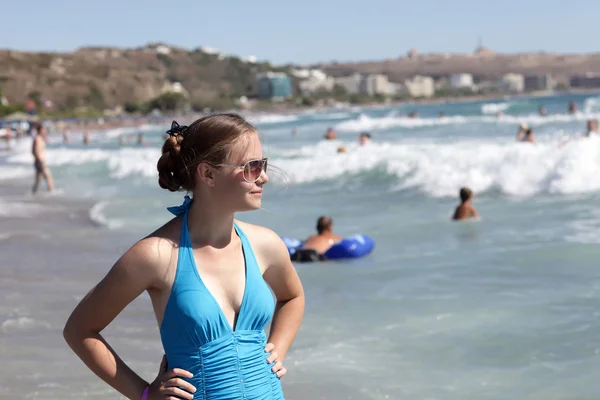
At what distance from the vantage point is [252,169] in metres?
2.36

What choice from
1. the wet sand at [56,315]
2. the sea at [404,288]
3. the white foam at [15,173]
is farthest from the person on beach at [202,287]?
the white foam at [15,173]

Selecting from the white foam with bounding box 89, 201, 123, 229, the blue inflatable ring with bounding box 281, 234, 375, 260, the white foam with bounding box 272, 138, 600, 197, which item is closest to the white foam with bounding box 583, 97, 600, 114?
the white foam with bounding box 272, 138, 600, 197

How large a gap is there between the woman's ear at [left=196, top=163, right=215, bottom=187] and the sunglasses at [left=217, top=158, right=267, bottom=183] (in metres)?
0.03

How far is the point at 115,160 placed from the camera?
3034 cm

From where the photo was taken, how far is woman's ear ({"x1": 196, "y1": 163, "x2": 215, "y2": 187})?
234cm

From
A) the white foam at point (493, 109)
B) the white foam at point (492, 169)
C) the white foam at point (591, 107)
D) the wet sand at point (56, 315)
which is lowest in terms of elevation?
the white foam at point (493, 109)

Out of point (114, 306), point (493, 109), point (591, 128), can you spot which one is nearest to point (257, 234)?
point (114, 306)

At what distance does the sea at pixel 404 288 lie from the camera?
5500 mm

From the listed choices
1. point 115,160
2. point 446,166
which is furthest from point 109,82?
point 446,166

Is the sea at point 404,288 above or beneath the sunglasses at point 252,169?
beneath

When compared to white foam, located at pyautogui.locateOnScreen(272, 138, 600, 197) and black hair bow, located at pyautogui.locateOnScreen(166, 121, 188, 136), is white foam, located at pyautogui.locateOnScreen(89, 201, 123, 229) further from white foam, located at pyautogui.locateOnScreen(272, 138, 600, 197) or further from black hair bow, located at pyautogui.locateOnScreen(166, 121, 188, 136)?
black hair bow, located at pyautogui.locateOnScreen(166, 121, 188, 136)

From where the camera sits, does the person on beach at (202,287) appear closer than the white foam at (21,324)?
Yes

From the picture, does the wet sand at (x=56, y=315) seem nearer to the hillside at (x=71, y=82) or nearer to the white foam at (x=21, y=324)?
the white foam at (x=21, y=324)

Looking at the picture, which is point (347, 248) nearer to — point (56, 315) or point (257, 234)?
point (56, 315)
